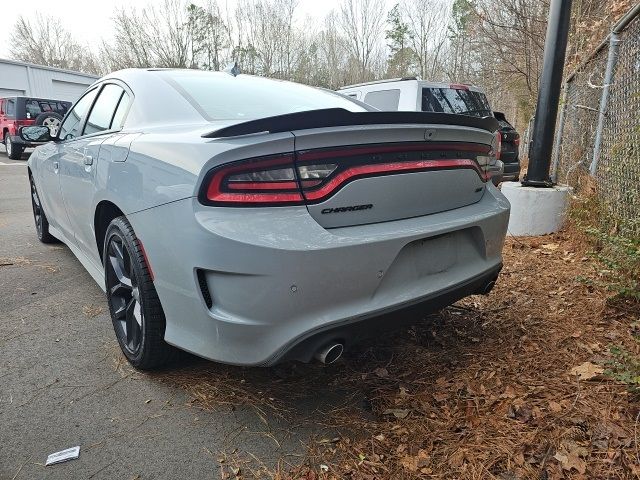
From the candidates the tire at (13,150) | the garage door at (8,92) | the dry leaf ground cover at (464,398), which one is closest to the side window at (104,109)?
the dry leaf ground cover at (464,398)

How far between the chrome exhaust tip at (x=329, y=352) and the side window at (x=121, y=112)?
1795 mm

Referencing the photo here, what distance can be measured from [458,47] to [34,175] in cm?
2651

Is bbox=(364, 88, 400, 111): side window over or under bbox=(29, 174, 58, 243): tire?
over

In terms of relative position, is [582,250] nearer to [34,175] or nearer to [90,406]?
[90,406]

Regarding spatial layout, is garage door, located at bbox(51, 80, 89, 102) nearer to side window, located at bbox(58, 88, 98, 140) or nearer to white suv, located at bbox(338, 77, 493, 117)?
white suv, located at bbox(338, 77, 493, 117)

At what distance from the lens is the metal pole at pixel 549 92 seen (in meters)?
4.31

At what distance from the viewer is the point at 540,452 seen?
5.40ft

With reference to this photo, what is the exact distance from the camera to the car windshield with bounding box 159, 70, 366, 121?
230 centimetres

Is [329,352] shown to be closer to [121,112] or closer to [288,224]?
[288,224]

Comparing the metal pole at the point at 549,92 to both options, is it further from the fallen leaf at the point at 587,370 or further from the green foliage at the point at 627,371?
the green foliage at the point at 627,371

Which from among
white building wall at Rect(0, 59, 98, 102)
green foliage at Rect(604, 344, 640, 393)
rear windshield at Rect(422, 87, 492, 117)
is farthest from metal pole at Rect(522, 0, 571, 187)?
white building wall at Rect(0, 59, 98, 102)

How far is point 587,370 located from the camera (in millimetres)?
2100

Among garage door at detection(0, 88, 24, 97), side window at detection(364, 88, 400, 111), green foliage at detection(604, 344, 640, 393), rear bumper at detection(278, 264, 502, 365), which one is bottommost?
green foliage at detection(604, 344, 640, 393)

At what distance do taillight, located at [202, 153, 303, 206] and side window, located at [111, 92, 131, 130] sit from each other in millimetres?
1297
